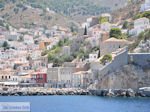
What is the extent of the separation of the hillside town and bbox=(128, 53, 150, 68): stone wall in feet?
0.37

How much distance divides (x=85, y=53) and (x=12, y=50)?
32.3 m

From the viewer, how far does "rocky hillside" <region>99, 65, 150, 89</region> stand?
60125 mm

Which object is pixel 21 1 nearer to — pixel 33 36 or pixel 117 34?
pixel 33 36

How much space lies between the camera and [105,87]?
210ft

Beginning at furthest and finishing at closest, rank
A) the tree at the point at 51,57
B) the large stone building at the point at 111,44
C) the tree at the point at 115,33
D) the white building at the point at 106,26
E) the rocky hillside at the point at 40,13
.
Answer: the rocky hillside at the point at 40,13 → the white building at the point at 106,26 → the tree at the point at 51,57 → the tree at the point at 115,33 → the large stone building at the point at 111,44

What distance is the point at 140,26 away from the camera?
79.2 metres

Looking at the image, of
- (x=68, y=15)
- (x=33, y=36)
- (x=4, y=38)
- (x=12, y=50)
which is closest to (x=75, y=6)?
(x=68, y=15)


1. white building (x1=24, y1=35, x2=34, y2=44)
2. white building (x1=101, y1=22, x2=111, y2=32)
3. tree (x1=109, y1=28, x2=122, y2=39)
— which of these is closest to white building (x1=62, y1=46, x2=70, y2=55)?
white building (x1=101, y1=22, x2=111, y2=32)

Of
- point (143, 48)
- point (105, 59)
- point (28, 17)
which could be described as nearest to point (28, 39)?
point (28, 17)

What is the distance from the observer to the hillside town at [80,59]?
70000 mm

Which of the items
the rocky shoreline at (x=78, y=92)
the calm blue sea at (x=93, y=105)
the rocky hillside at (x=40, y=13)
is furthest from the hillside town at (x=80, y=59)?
the rocky hillside at (x=40, y=13)

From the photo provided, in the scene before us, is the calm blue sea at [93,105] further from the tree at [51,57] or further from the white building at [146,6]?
the white building at [146,6]

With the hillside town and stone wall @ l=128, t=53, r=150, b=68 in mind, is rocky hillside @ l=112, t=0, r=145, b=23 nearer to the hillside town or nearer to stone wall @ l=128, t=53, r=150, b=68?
the hillside town

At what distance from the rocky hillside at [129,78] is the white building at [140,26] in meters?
17.5
